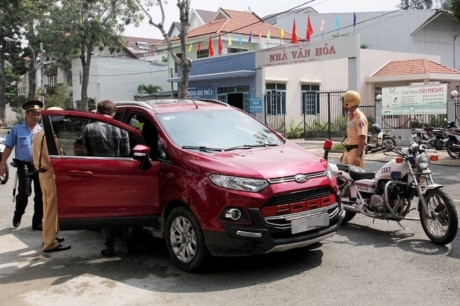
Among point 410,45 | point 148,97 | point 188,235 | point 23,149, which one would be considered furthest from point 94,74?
point 188,235

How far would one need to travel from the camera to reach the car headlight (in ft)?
15.0

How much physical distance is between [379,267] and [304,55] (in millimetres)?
19378

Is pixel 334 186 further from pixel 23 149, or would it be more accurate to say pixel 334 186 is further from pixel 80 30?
pixel 80 30

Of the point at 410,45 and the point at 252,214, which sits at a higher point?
the point at 410,45

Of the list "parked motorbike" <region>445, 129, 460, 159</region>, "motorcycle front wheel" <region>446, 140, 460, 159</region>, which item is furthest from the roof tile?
"motorcycle front wheel" <region>446, 140, 460, 159</region>

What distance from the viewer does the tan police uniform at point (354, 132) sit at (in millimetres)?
6750

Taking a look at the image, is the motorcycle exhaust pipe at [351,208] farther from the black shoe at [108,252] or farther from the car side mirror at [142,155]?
the black shoe at [108,252]

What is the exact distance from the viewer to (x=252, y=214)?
455 cm

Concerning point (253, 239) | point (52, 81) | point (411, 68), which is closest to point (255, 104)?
point (411, 68)

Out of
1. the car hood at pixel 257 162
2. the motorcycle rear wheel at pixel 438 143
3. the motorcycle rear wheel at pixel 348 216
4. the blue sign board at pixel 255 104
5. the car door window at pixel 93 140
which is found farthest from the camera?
the blue sign board at pixel 255 104

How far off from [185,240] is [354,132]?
119 inches

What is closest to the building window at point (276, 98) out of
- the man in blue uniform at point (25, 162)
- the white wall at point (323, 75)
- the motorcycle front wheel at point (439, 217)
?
the white wall at point (323, 75)

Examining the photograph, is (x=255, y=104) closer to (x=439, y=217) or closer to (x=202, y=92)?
(x=202, y=92)

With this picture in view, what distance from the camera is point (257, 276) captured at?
4844 millimetres
